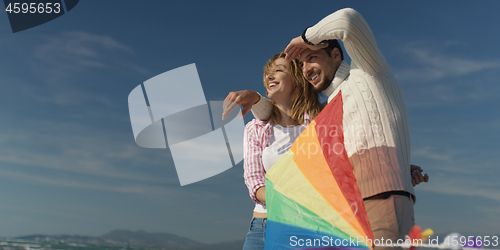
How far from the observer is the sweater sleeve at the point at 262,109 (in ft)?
10.6

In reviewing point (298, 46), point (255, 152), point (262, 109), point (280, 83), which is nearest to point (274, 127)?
point (262, 109)

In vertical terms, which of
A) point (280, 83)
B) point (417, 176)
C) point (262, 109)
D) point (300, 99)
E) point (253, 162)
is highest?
point (280, 83)

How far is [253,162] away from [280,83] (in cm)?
85

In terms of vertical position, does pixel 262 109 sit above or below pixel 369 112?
above

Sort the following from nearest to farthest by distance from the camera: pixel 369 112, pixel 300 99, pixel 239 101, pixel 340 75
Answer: pixel 369 112 → pixel 340 75 → pixel 239 101 → pixel 300 99

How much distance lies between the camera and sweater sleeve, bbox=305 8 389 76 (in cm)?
211

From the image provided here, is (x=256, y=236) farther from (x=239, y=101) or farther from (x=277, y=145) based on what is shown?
(x=239, y=101)

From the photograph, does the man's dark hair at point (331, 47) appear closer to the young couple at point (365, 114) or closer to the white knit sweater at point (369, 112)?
the young couple at point (365, 114)

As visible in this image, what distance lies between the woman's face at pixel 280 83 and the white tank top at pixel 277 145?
353 mm

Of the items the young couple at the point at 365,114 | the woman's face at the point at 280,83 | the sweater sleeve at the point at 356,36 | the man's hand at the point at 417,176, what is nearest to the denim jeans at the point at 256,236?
the young couple at the point at 365,114

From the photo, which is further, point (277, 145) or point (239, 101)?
point (277, 145)

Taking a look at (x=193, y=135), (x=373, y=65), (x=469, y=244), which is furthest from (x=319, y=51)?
(x=193, y=135)

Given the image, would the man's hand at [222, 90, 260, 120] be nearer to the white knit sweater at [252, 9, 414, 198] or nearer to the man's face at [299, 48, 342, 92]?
the man's face at [299, 48, 342, 92]

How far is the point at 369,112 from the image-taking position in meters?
2.05
